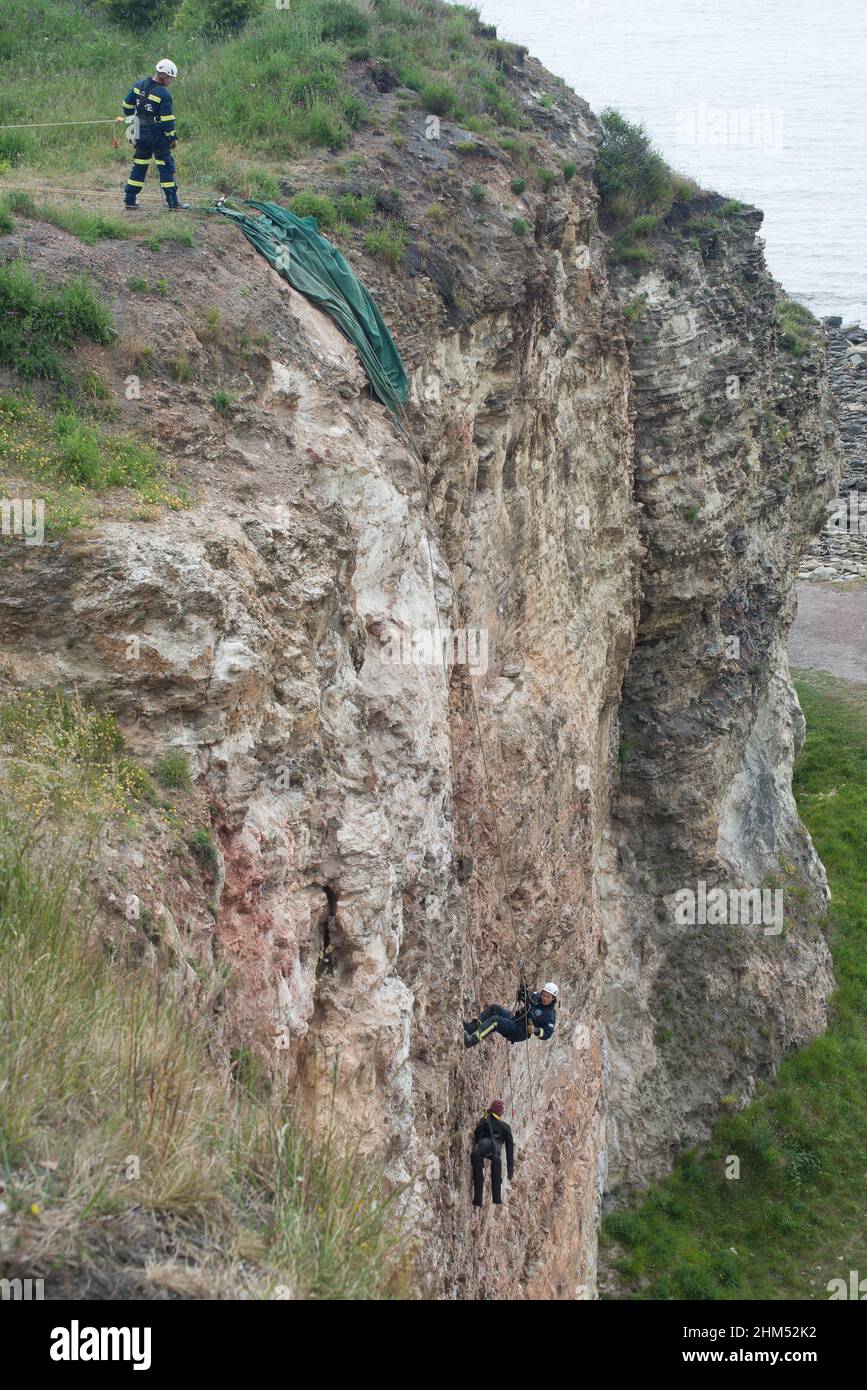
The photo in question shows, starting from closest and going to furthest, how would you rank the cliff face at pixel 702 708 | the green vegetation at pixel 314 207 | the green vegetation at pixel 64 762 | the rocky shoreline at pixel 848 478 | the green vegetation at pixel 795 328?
1. the green vegetation at pixel 64 762
2. the green vegetation at pixel 314 207
3. the cliff face at pixel 702 708
4. the green vegetation at pixel 795 328
5. the rocky shoreline at pixel 848 478

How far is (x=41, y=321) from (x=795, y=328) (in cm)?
1785

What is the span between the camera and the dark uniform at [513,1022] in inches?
471

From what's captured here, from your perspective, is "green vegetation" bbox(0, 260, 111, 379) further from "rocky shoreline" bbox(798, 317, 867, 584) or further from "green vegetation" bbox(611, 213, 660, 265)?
"rocky shoreline" bbox(798, 317, 867, 584)

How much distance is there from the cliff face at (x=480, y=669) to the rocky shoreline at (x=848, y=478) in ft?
69.5

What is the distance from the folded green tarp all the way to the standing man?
660 mm

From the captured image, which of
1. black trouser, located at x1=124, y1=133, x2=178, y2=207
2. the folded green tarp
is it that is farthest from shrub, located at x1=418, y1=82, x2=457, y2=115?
black trouser, located at x1=124, y1=133, x2=178, y2=207

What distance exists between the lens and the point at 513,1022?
1217 centimetres

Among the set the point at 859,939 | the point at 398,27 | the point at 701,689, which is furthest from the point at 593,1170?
the point at 398,27

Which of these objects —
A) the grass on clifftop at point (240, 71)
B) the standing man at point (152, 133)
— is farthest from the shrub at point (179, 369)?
the grass on clifftop at point (240, 71)

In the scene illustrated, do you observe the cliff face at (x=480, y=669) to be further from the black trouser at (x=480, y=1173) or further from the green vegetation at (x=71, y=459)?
the green vegetation at (x=71, y=459)

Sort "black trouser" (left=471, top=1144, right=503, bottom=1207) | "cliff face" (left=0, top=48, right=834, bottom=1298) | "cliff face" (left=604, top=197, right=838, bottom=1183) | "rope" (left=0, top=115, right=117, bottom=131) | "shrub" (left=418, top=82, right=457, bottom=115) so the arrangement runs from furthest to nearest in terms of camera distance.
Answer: "cliff face" (left=604, top=197, right=838, bottom=1183), "shrub" (left=418, top=82, right=457, bottom=115), "rope" (left=0, top=115, right=117, bottom=131), "black trouser" (left=471, top=1144, right=503, bottom=1207), "cliff face" (left=0, top=48, right=834, bottom=1298)

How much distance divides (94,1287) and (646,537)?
16543 mm

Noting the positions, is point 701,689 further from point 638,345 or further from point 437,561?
point 437,561

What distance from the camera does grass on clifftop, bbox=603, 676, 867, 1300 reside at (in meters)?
18.9
